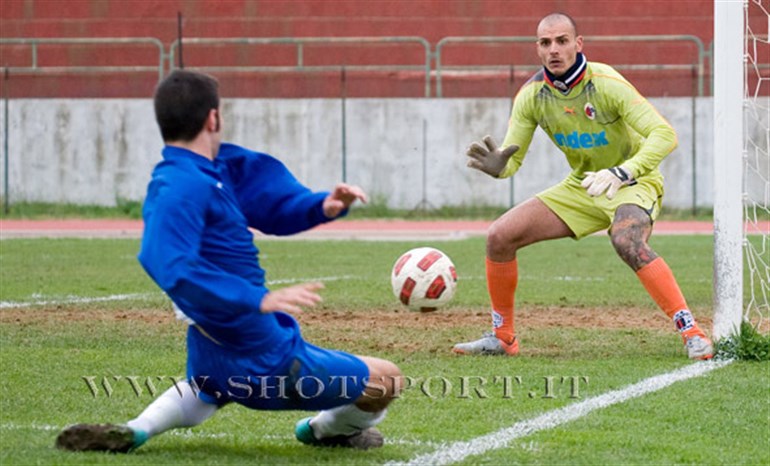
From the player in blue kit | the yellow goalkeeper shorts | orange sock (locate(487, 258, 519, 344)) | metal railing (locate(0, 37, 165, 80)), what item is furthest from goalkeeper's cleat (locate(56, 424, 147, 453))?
metal railing (locate(0, 37, 165, 80))

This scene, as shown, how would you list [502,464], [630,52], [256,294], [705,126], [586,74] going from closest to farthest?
1. [256,294]
2. [502,464]
3. [586,74]
4. [705,126]
5. [630,52]

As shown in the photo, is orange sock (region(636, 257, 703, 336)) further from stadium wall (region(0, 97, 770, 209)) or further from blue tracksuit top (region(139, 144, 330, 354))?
stadium wall (region(0, 97, 770, 209))

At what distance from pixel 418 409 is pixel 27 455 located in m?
1.88

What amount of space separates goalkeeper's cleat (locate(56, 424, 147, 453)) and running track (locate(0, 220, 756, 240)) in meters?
14.6

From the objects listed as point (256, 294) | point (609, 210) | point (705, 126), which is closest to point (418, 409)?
point (256, 294)

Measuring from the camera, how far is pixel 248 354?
4.79 metres

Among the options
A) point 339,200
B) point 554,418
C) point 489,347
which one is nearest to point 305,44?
point 489,347

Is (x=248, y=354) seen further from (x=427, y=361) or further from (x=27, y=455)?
(x=427, y=361)

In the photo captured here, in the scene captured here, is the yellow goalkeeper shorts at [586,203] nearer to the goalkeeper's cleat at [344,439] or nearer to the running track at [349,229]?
the goalkeeper's cleat at [344,439]

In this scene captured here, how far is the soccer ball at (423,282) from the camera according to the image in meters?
7.32

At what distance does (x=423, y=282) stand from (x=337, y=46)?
2169 cm

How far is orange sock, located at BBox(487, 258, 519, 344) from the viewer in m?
8.05

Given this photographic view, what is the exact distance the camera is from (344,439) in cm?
525

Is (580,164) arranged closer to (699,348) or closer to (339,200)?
(699,348)
